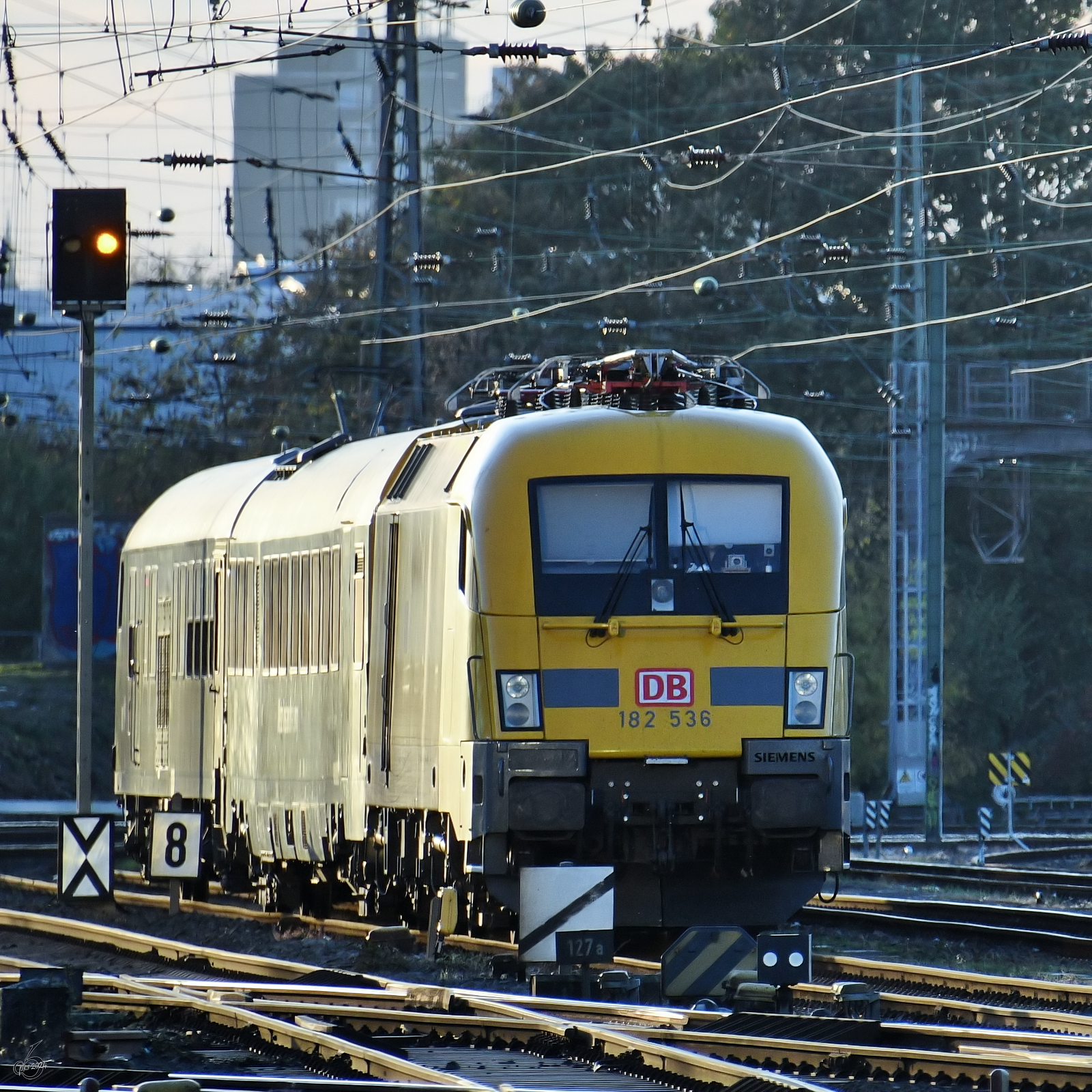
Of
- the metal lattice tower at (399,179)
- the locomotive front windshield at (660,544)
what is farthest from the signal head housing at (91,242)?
the metal lattice tower at (399,179)

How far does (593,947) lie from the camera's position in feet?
44.1

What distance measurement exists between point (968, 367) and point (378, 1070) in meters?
42.6

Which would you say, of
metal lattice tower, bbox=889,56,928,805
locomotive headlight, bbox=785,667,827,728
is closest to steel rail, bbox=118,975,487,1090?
locomotive headlight, bbox=785,667,827,728

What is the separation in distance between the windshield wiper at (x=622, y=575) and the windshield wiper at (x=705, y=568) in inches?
9.5

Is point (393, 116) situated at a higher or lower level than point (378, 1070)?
higher

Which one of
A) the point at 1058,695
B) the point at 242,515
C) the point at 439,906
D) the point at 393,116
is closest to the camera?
the point at 439,906

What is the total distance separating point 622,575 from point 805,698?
140 cm

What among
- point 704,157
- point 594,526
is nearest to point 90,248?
point 594,526

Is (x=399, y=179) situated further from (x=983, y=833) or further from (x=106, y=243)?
(x=106, y=243)

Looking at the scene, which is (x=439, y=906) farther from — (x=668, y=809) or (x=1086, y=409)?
(x=1086, y=409)

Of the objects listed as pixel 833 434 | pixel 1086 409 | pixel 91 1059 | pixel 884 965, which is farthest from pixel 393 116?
pixel 91 1059

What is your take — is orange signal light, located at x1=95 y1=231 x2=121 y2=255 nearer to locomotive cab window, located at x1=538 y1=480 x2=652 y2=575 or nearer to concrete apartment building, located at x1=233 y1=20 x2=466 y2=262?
locomotive cab window, located at x1=538 y1=480 x2=652 y2=575

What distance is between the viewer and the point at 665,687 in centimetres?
1507

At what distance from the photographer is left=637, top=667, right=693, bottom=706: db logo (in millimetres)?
15055
